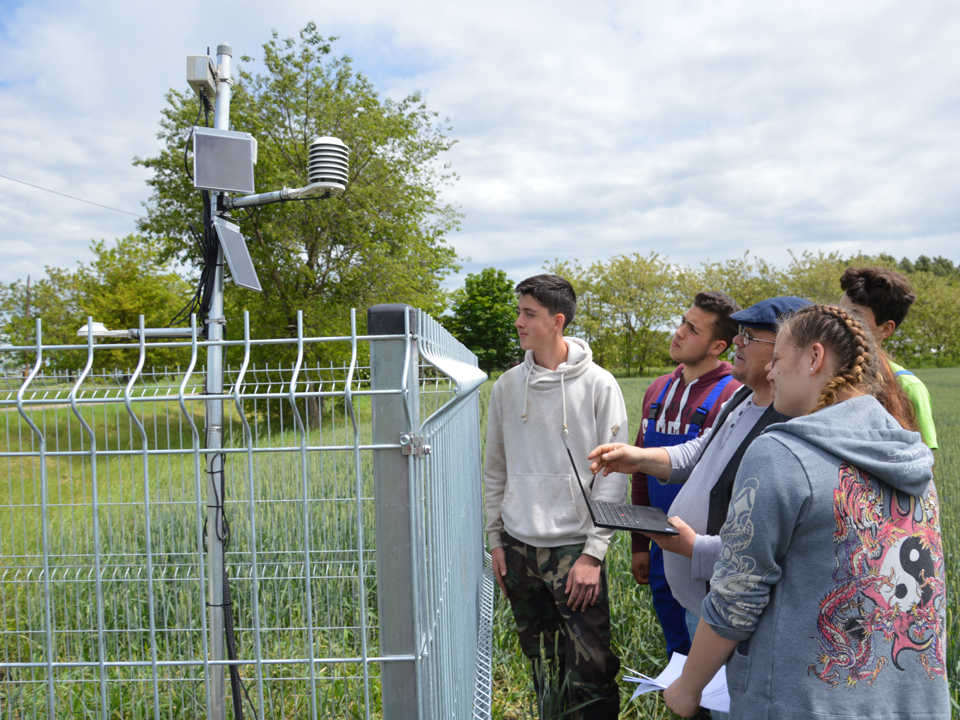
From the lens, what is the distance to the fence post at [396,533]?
4.48 ft

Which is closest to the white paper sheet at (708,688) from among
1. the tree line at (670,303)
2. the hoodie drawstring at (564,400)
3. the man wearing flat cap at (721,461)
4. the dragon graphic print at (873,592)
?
the man wearing flat cap at (721,461)

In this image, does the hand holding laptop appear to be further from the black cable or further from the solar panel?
the solar panel

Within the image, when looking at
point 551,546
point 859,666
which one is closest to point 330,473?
point 551,546

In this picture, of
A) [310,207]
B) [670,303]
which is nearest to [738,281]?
[670,303]

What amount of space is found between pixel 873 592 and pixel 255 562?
1251 mm

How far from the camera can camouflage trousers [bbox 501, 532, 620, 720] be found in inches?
98.0

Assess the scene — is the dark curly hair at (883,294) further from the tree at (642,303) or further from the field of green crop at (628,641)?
the tree at (642,303)

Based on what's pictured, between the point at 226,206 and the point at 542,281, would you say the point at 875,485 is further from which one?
the point at 226,206

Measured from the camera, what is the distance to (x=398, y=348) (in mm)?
1392

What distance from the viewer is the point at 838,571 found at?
123 centimetres

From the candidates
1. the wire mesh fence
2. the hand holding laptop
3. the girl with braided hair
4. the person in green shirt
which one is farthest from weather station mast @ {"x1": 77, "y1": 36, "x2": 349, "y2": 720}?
the person in green shirt

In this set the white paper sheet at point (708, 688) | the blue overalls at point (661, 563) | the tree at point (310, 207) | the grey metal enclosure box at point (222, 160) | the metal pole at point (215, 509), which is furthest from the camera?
the tree at point (310, 207)

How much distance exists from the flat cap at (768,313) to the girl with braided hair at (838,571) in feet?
2.07

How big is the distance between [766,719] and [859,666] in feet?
0.73
